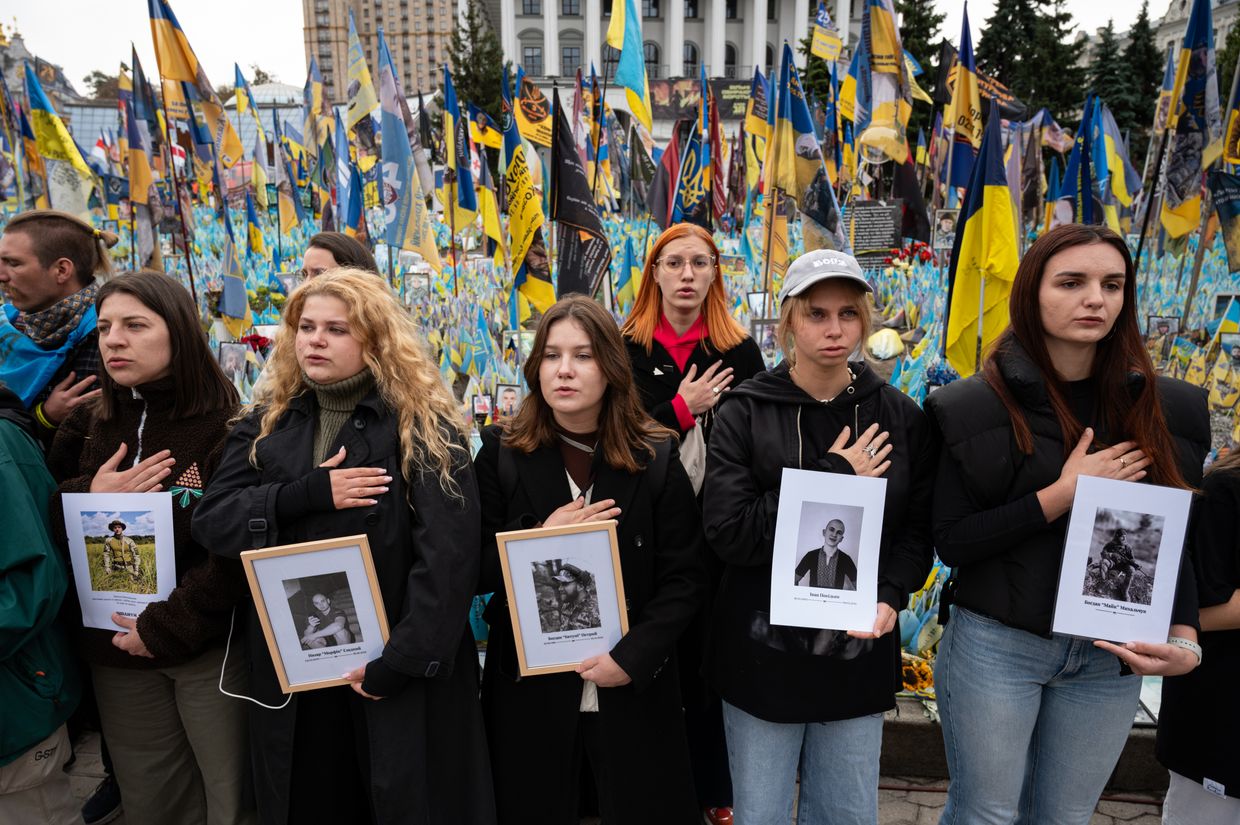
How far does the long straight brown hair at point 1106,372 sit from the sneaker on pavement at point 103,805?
328cm

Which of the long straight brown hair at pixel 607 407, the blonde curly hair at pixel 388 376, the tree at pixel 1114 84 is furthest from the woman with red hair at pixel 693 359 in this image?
the tree at pixel 1114 84

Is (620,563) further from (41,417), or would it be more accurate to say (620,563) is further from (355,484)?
(41,417)

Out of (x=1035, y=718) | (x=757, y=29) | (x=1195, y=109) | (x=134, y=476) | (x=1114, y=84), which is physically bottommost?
(x=1035, y=718)

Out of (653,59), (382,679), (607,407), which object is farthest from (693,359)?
(653,59)

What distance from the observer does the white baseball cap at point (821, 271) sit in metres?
2.02

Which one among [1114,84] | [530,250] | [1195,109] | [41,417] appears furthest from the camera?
[1114,84]

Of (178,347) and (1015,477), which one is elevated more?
(178,347)

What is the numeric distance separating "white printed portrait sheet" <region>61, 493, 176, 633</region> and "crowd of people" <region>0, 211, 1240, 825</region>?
0.04m

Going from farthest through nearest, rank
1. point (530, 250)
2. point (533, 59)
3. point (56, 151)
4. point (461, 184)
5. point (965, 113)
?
1. point (533, 59)
2. point (461, 184)
3. point (965, 113)
4. point (56, 151)
5. point (530, 250)

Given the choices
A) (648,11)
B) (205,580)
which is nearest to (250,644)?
(205,580)

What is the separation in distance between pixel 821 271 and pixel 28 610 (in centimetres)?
221

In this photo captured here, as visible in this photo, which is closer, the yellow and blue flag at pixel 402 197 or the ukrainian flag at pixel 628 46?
the yellow and blue flag at pixel 402 197

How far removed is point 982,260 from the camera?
157 inches

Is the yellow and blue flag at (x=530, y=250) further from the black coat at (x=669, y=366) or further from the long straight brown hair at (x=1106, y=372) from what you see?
the long straight brown hair at (x=1106, y=372)
